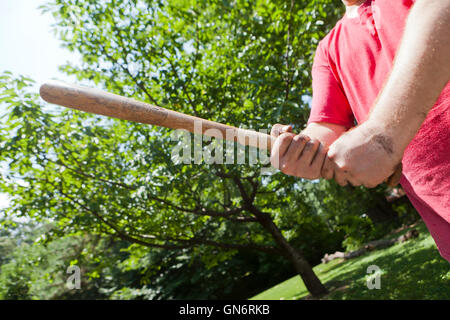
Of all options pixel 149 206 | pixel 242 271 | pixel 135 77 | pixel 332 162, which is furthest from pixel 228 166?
pixel 242 271

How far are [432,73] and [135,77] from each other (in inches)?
239

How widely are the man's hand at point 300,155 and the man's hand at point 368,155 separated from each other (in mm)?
115

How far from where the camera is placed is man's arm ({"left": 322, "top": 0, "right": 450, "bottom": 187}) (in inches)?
30.1

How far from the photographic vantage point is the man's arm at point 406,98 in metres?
0.77

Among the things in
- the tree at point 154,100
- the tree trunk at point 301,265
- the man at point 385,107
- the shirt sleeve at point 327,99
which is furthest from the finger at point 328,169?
the tree trunk at point 301,265

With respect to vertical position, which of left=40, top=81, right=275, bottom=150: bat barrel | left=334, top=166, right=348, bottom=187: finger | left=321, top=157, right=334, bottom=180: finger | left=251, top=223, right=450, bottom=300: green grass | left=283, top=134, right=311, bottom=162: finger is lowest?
left=251, top=223, right=450, bottom=300: green grass

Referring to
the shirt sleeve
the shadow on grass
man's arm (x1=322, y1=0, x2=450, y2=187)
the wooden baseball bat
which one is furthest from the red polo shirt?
the shadow on grass

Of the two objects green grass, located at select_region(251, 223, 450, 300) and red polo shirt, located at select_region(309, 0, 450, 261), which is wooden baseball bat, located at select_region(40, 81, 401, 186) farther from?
green grass, located at select_region(251, 223, 450, 300)

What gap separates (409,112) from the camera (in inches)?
30.8

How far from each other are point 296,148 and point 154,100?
206 inches

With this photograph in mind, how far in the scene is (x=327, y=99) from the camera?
1531 mm

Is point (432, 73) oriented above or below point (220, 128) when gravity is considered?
below

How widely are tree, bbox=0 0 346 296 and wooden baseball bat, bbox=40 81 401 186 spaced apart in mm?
3231
